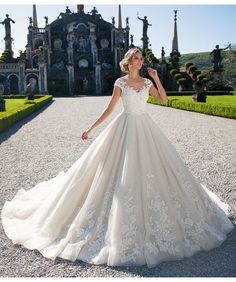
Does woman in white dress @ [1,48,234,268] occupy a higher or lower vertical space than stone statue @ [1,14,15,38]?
lower

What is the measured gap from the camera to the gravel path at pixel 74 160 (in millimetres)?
3791

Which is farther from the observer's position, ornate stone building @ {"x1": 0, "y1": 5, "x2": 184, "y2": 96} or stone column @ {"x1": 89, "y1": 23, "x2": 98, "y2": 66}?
stone column @ {"x1": 89, "y1": 23, "x2": 98, "y2": 66}

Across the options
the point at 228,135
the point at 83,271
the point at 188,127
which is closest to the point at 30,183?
the point at 83,271

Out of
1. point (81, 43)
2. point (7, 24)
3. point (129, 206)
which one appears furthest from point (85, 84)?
point (129, 206)

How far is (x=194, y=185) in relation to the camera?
15.3 feet

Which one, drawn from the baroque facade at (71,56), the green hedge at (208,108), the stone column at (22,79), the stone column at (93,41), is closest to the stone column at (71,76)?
the baroque facade at (71,56)

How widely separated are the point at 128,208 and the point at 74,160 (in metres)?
5.19

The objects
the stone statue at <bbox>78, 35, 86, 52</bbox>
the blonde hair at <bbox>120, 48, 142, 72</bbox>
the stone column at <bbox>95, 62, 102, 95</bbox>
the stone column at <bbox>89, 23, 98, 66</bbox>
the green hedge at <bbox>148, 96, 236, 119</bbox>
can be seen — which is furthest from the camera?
the stone statue at <bbox>78, 35, 86, 52</bbox>

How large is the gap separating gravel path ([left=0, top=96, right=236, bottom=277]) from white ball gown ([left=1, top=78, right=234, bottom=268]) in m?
Result: 0.12

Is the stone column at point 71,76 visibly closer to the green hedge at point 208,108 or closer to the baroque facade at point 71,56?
the baroque facade at point 71,56

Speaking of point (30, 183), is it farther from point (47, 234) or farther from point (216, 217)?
point (216, 217)

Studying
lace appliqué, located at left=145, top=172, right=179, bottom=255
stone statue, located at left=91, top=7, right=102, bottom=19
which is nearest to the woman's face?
lace appliqué, located at left=145, top=172, right=179, bottom=255

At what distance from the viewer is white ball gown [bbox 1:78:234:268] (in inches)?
156

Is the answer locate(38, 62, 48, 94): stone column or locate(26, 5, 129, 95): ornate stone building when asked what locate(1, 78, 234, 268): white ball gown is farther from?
locate(26, 5, 129, 95): ornate stone building
